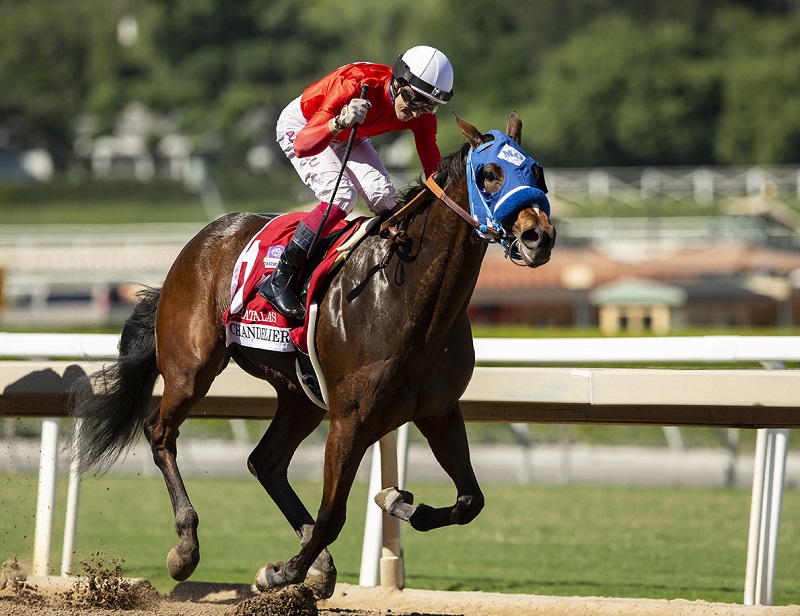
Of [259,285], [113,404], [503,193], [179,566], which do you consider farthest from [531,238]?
[113,404]

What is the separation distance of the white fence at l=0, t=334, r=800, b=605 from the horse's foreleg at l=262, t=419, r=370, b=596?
0.68 metres

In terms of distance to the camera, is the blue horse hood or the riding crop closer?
the blue horse hood

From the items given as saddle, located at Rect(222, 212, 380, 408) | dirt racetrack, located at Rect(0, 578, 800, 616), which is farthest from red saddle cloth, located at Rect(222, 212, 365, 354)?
dirt racetrack, located at Rect(0, 578, 800, 616)

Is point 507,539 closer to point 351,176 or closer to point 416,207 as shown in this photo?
point 351,176

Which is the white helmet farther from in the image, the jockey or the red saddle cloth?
the red saddle cloth

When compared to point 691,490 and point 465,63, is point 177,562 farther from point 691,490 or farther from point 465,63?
point 465,63

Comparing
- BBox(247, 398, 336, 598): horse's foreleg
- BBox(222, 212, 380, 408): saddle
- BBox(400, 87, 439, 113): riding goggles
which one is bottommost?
BBox(247, 398, 336, 598): horse's foreleg

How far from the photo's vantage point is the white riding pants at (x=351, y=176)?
527 cm

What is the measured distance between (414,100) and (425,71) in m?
0.13

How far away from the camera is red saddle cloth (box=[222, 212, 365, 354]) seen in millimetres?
5152

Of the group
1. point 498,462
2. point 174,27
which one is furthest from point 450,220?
point 174,27

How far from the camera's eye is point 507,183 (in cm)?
450

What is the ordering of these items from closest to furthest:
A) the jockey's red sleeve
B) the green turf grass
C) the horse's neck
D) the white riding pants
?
the horse's neck < the jockey's red sleeve < the white riding pants < the green turf grass

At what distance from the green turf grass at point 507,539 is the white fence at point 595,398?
27.2 inches
